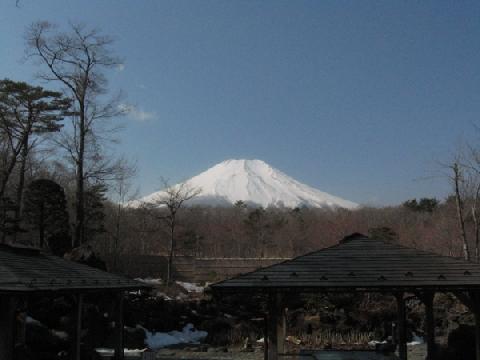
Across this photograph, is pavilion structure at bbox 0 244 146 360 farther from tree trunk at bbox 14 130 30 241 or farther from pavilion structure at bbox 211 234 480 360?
tree trunk at bbox 14 130 30 241

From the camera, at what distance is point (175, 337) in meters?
19.4

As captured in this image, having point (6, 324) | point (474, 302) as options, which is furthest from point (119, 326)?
point (474, 302)

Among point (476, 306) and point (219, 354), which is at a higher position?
point (476, 306)

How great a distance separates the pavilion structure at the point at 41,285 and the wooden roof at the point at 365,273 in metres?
3.02

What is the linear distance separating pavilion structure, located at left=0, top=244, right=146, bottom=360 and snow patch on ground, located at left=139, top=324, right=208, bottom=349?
516 centimetres

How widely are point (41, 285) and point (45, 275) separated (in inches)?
46.0

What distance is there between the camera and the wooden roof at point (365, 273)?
8.92m

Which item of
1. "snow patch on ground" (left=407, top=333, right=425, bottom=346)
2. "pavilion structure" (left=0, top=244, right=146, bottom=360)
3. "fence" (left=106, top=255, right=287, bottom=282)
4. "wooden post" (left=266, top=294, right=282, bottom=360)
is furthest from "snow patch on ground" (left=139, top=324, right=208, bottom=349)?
"fence" (left=106, top=255, right=287, bottom=282)

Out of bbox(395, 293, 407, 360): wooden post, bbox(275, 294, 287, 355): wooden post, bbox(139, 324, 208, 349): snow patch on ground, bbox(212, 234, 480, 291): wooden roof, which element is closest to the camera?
bbox(212, 234, 480, 291): wooden roof

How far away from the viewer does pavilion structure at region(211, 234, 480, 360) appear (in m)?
8.94

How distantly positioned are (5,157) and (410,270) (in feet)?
72.8

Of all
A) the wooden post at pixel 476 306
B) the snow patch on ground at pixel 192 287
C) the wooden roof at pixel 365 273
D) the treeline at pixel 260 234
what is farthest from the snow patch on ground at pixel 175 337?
the treeline at pixel 260 234

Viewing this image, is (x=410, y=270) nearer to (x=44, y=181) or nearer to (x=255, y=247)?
(x=44, y=181)

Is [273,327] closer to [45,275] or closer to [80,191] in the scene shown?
[45,275]
